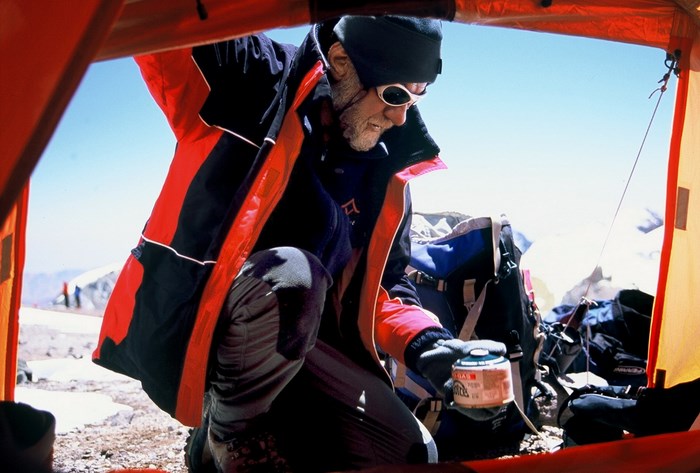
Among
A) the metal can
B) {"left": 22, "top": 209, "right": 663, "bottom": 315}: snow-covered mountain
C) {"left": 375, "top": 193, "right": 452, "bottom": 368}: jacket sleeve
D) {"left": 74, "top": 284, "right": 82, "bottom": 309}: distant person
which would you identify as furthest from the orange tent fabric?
{"left": 74, "top": 284, "right": 82, "bottom": 309}: distant person

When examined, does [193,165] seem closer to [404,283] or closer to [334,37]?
[334,37]

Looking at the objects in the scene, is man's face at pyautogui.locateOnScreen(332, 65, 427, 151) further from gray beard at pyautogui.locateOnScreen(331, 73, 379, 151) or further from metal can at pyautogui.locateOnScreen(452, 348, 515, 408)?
metal can at pyautogui.locateOnScreen(452, 348, 515, 408)

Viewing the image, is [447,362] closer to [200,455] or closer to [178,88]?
[200,455]

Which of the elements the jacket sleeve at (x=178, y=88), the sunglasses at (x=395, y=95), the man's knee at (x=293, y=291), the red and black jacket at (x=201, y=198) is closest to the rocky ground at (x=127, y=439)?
the red and black jacket at (x=201, y=198)

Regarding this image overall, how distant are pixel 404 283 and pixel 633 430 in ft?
2.63

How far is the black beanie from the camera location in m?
1.93

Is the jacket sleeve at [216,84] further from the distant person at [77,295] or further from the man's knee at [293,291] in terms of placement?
the distant person at [77,295]

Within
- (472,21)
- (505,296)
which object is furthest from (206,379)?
(505,296)

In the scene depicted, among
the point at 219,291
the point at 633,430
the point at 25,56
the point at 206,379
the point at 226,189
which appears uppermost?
the point at 25,56

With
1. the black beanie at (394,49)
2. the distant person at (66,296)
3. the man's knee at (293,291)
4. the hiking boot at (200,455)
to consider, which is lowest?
the distant person at (66,296)

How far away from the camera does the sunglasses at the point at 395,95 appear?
1.92 m

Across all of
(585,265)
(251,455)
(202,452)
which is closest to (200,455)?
(202,452)

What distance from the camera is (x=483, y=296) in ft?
8.18

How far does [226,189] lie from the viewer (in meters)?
1.62
